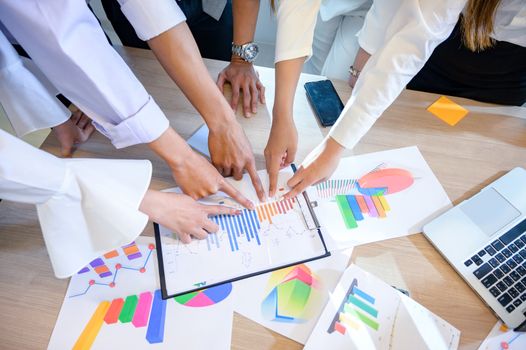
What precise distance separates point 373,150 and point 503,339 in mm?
398

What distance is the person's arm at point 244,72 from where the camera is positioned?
0.79 metres

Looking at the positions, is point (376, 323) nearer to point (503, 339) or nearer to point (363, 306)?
point (363, 306)

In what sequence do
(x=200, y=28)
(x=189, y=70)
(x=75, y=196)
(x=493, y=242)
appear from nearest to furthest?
(x=75, y=196) < (x=493, y=242) < (x=189, y=70) < (x=200, y=28)

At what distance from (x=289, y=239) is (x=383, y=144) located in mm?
319

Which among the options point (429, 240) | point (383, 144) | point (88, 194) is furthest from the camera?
point (383, 144)

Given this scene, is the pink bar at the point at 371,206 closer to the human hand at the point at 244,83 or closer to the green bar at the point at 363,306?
the green bar at the point at 363,306

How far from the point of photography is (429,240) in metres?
0.59

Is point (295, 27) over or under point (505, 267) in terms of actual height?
over

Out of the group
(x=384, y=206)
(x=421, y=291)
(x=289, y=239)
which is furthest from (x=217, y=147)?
(x=421, y=291)

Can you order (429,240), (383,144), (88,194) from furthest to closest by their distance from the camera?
(383,144) < (429,240) < (88,194)

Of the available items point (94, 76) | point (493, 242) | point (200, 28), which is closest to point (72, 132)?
point (94, 76)

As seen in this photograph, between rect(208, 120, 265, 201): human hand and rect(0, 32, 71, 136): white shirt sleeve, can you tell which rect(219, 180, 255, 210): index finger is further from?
rect(0, 32, 71, 136): white shirt sleeve

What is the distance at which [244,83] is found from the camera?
2.64ft

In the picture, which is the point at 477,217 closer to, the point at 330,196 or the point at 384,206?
the point at 384,206
